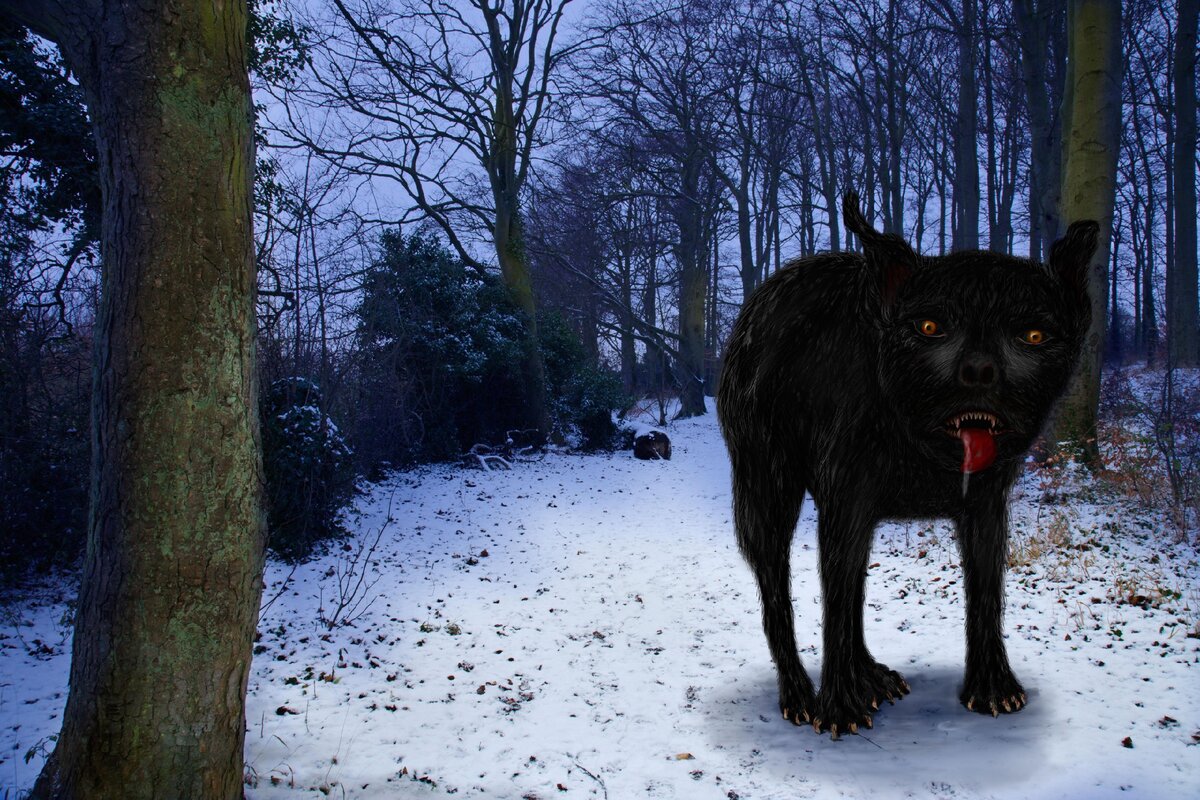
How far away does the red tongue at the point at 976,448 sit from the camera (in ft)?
6.17

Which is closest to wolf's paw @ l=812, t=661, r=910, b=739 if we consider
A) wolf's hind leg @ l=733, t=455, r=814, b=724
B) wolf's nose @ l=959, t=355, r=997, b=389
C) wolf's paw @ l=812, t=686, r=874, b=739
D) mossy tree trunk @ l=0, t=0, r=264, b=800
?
wolf's paw @ l=812, t=686, r=874, b=739

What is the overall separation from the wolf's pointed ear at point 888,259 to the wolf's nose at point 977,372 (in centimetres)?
28

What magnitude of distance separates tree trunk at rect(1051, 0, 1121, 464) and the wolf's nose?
4.52m

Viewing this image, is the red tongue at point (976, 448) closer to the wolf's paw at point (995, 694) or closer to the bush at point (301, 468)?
the wolf's paw at point (995, 694)

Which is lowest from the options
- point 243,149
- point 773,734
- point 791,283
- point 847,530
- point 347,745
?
point 347,745

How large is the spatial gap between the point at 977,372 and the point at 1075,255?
46 centimetres

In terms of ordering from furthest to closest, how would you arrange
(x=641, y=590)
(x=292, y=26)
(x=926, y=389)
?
(x=292, y=26), (x=641, y=590), (x=926, y=389)

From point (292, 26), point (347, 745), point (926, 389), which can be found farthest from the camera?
point (292, 26)

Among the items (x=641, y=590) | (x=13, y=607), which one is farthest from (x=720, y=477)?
(x=13, y=607)

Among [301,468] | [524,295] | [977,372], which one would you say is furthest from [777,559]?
[524,295]

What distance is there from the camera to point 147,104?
2303mm

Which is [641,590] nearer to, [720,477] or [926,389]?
[926,389]

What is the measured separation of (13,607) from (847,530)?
5.81 m

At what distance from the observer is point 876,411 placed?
226 centimetres
